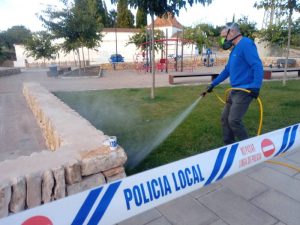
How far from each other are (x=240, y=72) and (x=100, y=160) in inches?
92.1

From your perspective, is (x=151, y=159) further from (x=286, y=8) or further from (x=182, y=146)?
(x=286, y=8)

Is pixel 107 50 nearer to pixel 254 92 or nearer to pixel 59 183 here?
pixel 254 92

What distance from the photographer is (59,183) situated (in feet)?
7.52

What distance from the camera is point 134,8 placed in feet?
26.1

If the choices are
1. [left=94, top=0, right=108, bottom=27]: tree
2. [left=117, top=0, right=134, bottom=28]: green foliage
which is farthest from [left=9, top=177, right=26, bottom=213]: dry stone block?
[left=117, top=0, right=134, bottom=28]: green foliage

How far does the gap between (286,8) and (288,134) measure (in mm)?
8887

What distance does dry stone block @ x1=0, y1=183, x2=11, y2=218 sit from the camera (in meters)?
1.99

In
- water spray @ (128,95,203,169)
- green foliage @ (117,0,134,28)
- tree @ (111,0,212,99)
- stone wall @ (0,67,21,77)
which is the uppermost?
green foliage @ (117,0,134,28)

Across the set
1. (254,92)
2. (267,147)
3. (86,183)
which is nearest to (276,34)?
(254,92)

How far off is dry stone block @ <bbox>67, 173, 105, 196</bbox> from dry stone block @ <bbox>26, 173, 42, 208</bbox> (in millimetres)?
267

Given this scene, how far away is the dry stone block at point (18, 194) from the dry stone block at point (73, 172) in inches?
14.4

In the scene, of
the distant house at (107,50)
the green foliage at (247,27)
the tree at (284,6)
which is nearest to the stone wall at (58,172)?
the tree at (284,6)

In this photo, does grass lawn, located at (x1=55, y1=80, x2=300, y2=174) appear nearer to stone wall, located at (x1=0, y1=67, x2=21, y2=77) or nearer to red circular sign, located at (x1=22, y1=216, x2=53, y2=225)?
red circular sign, located at (x1=22, y1=216, x2=53, y2=225)

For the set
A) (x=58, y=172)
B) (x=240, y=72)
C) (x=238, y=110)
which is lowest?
(x=58, y=172)
